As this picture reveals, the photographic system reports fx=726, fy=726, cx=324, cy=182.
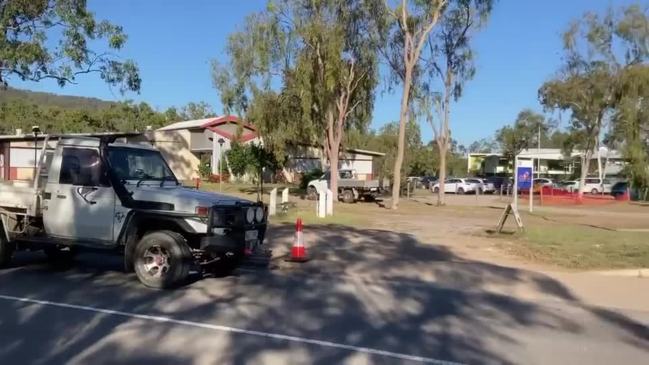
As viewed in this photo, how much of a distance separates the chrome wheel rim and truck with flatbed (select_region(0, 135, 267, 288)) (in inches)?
0.6

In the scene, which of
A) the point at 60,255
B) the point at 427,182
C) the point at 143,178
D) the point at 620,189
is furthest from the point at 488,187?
the point at 143,178

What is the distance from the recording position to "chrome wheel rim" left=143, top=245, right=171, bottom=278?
10.4m

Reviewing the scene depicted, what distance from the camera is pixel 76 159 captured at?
36.4 ft

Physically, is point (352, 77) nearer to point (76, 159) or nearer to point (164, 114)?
point (76, 159)

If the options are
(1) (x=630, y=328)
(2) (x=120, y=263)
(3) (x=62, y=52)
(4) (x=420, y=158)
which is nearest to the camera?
(1) (x=630, y=328)

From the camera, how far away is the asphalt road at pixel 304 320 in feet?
22.7

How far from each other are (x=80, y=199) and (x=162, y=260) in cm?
166

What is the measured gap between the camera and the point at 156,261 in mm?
10461

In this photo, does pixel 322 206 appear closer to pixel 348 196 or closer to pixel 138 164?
pixel 138 164

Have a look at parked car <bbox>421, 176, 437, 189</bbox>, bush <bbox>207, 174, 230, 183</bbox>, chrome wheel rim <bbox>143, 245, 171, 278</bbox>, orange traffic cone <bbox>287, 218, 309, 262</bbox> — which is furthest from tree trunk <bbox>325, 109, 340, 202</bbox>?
parked car <bbox>421, 176, 437, 189</bbox>

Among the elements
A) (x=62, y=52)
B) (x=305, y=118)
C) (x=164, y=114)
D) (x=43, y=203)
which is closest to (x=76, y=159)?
(x=43, y=203)

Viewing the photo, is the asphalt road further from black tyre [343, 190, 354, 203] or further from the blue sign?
black tyre [343, 190, 354, 203]

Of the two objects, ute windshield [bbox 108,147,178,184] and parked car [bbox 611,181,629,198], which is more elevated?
ute windshield [bbox 108,147,178,184]

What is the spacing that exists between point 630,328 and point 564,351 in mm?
1928
